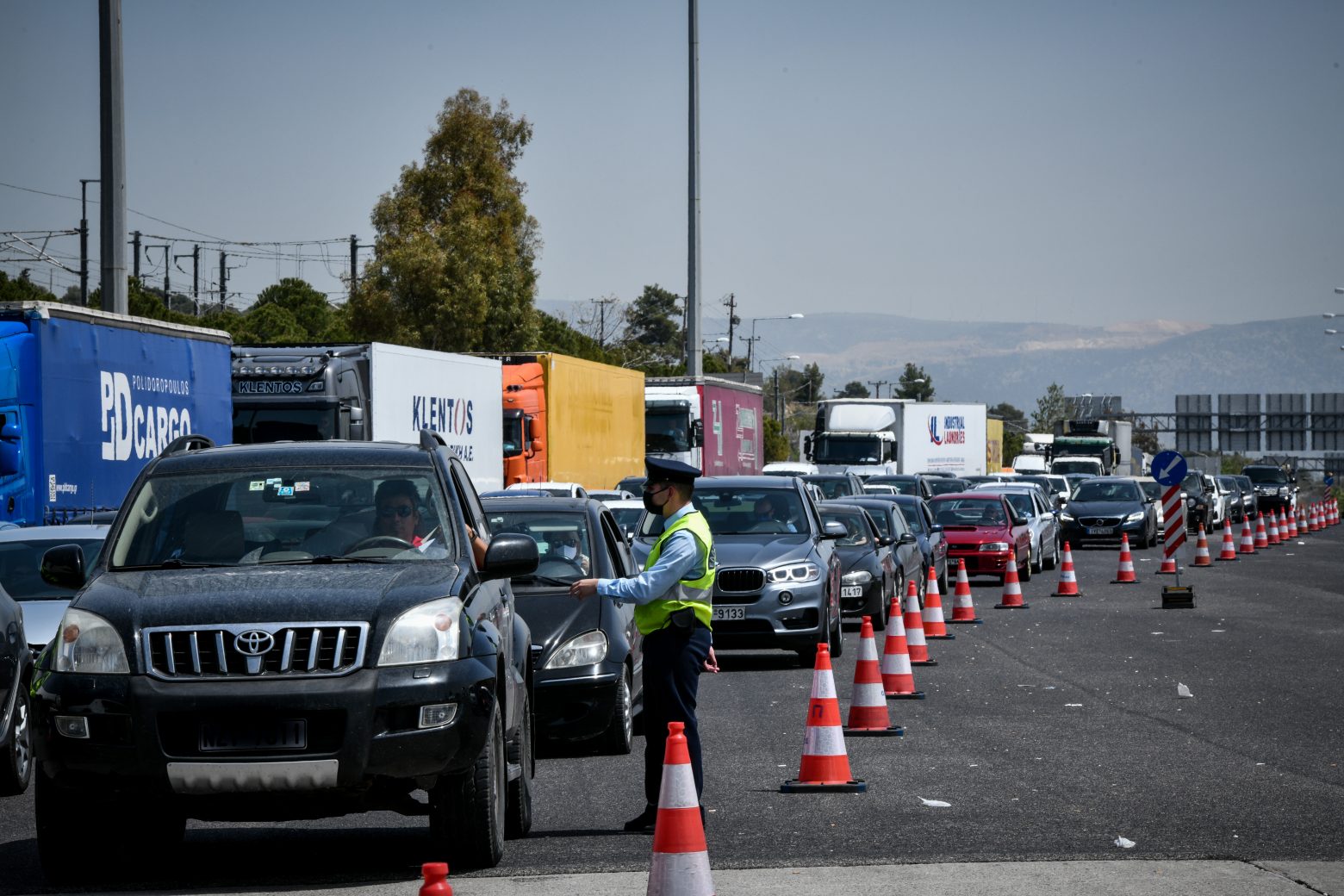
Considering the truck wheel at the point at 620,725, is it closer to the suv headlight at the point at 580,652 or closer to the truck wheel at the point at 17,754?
the suv headlight at the point at 580,652

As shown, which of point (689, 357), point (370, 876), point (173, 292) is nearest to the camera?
point (370, 876)

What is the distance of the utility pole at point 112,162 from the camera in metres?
20.6

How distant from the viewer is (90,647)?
7375 millimetres

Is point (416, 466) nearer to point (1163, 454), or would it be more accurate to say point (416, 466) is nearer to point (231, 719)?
point (231, 719)

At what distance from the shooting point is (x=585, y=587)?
871cm

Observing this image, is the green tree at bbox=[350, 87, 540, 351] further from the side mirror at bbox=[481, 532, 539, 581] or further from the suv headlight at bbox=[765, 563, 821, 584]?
the side mirror at bbox=[481, 532, 539, 581]

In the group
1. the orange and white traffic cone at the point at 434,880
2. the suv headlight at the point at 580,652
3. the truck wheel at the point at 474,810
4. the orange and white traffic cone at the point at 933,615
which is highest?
the orange and white traffic cone at the point at 434,880

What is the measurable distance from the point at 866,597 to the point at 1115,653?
3602 millimetres

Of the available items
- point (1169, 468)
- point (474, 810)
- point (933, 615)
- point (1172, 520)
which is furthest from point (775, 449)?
point (474, 810)

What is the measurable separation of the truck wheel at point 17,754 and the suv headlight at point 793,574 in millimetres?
8116

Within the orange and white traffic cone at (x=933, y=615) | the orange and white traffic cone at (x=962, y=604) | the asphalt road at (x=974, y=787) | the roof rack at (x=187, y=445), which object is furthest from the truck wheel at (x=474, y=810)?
the orange and white traffic cone at (x=962, y=604)

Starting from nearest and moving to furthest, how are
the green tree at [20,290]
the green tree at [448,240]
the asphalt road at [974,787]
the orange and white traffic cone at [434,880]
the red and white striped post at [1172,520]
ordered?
1. the orange and white traffic cone at [434,880]
2. the asphalt road at [974,787]
3. the red and white striped post at [1172,520]
4. the green tree at [448,240]
5. the green tree at [20,290]

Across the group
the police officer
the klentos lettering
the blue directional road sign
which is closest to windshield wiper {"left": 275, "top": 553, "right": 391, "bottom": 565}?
the police officer

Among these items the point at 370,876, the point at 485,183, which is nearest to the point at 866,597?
the point at 370,876
